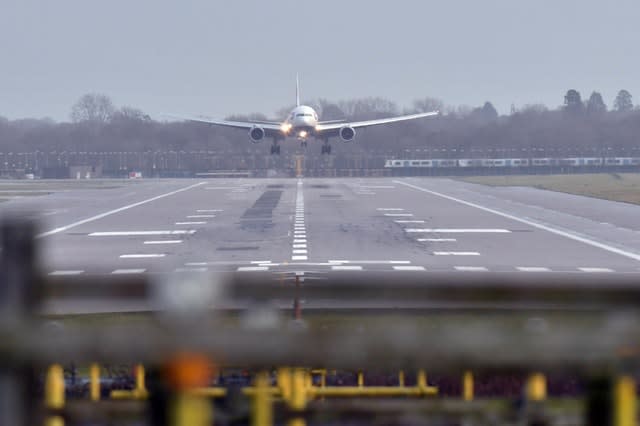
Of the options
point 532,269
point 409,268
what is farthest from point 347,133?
point 532,269

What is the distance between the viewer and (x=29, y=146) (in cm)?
16925

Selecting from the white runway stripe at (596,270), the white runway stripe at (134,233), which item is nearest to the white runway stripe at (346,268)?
the white runway stripe at (596,270)

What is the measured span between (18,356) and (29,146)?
173 metres

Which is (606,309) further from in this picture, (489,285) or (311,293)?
(311,293)

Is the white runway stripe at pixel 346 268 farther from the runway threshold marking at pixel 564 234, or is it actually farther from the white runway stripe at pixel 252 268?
the runway threshold marking at pixel 564 234

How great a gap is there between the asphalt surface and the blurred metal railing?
1029 centimetres

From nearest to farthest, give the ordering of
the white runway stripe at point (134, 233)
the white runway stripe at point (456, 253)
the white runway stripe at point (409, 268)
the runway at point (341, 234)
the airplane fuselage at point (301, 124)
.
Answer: the white runway stripe at point (409, 268) → the runway at point (341, 234) → the white runway stripe at point (456, 253) → the white runway stripe at point (134, 233) → the airplane fuselage at point (301, 124)

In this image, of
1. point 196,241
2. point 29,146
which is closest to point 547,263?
point 196,241

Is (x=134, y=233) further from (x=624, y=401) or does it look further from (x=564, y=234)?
(x=624, y=401)

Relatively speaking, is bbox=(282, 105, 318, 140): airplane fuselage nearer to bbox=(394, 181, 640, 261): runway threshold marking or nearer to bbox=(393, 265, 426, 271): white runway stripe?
bbox=(394, 181, 640, 261): runway threshold marking

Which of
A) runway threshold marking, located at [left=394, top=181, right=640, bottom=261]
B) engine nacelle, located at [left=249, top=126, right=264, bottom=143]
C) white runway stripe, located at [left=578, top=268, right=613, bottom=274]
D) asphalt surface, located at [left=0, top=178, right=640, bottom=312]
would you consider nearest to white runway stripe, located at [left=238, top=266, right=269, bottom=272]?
asphalt surface, located at [left=0, top=178, right=640, bottom=312]

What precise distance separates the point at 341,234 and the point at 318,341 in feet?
115

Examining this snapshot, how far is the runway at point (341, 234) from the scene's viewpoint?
2769 cm

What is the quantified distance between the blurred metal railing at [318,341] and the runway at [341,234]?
10886mm
